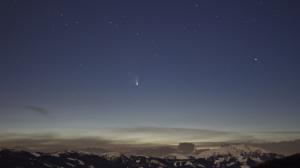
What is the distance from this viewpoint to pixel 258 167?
96.9 meters

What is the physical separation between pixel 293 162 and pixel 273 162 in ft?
16.5

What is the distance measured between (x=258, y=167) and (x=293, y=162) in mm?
8383

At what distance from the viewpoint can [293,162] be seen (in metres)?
97.2

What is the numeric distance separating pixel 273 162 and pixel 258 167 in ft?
19.4

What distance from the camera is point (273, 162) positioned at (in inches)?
3962
